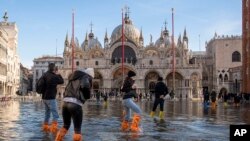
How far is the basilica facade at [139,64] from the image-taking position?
91062 mm

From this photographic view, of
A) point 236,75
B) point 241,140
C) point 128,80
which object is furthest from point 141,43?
point 241,140

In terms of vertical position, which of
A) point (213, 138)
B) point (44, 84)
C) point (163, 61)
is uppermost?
point (163, 61)

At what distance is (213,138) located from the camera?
10594 mm

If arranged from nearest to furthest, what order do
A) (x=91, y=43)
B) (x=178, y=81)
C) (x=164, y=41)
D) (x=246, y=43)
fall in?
(x=246, y=43), (x=178, y=81), (x=164, y=41), (x=91, y=43)

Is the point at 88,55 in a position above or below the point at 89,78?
above

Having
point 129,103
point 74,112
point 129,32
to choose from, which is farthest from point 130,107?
point 129,32

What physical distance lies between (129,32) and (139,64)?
10.2m

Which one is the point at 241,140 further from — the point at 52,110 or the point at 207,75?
the point at 207,75

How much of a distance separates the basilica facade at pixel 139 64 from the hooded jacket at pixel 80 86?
7917 cm

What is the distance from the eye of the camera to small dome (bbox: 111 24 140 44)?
98250mm

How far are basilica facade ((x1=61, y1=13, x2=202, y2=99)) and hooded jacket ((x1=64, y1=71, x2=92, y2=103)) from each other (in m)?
79.2

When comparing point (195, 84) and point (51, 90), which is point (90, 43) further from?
point (51, 90)

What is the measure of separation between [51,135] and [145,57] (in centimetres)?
8501

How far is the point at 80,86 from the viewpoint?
8.86m
